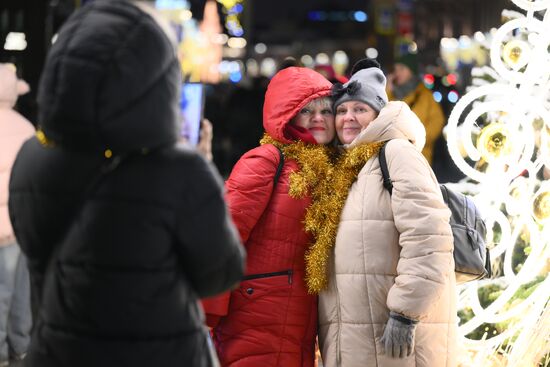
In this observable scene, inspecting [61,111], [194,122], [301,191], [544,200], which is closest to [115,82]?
[61,111]

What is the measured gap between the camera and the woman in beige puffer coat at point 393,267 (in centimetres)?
430

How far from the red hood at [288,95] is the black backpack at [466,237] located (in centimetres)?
75

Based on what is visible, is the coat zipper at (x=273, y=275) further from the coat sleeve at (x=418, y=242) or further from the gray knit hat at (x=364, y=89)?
the gray knit hat at (x=364, y=89)

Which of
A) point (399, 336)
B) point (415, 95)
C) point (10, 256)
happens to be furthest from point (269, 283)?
point (415, 95)

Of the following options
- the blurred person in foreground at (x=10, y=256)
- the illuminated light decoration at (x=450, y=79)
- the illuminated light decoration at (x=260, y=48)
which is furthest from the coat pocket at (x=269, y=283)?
the illuminated light decoration at (x=260, y=48)

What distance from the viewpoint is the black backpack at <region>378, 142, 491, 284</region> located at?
15.4 feet

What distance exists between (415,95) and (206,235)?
7.02m

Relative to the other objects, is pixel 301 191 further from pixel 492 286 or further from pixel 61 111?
pixel 492 286

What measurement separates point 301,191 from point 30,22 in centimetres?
906

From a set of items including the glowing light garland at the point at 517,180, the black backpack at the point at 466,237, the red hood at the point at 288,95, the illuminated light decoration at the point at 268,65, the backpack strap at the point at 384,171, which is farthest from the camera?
the illuminated light decoration at the point at 268,65

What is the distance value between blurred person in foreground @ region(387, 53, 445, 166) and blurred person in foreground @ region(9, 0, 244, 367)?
22.4 feet

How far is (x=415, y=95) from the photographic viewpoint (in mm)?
9773

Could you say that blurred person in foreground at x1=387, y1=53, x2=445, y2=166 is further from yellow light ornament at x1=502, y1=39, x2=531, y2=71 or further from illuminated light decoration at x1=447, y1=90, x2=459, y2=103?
Result: yellow light ornament at x1=502, y1=39, x2=531, y2=71

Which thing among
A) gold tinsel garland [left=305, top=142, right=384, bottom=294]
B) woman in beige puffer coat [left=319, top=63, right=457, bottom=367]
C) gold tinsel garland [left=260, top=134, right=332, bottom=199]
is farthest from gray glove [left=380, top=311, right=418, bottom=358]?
gold tinsel garland [left=260, top=134, right=332, bottom=199]
